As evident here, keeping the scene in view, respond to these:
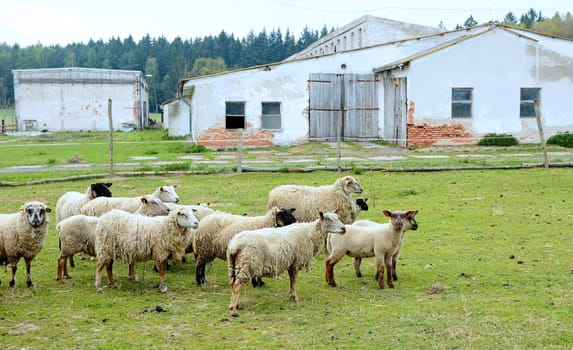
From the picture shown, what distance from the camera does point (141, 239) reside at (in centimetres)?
942

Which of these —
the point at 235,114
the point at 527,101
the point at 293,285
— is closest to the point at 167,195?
the point at 293,285

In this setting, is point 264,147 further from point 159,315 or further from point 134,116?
point 134,116

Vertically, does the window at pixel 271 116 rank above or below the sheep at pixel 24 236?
above

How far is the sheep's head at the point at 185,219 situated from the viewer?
939cm

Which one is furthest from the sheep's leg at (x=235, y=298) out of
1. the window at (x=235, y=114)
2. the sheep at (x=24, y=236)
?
the window at (x=235, y=114)

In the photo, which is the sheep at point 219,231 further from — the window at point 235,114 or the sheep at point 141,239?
the window at point 235,114

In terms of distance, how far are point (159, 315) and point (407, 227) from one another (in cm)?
362

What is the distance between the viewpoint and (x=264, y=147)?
31.4 metres

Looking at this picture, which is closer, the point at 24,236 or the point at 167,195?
the point at 24,236

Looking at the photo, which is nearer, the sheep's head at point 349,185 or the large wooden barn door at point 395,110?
the sheep's head at point 349,185

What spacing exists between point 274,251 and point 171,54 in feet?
404

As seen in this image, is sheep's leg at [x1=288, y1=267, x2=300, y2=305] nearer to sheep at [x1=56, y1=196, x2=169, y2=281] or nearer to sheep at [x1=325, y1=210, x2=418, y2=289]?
sheep at [x1=325, y1=210, x2=418, y2=289]

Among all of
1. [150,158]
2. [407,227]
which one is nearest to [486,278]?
[407,227]

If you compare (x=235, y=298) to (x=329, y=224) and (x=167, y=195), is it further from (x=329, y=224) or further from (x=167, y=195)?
(x=167, y=195)
